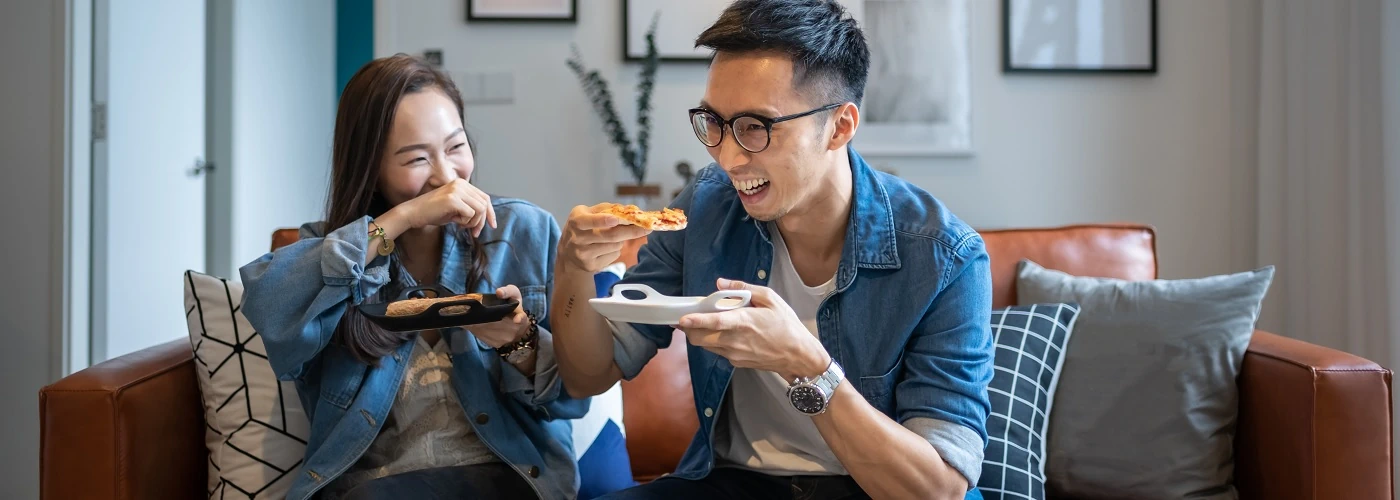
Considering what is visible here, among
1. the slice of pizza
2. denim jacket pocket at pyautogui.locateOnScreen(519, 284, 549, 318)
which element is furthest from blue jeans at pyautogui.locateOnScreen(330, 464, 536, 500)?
the slice of pizza

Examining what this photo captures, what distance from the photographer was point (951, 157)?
386cm

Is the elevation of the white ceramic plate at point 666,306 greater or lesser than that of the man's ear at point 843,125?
lesser

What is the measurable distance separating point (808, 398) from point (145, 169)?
2804mm

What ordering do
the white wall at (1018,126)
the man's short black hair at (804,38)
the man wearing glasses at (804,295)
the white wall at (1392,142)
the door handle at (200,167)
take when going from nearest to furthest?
the man wearing glasses at (804,295), the man's short black hair at (804,38), the white wall at (1392,142), the door handle at (200,167), the white wall at (1018,126)

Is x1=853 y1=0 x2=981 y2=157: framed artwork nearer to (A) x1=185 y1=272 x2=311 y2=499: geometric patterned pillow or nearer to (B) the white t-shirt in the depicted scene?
(B) the white t-shirt

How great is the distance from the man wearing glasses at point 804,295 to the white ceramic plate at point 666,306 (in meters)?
0.02

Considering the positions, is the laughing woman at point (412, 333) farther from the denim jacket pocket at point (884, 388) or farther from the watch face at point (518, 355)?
the denim jacket pocket at point (884, 388)

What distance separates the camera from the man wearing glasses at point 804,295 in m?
1.29

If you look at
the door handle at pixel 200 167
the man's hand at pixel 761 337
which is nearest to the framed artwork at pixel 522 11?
the door handle at pixel 200 167

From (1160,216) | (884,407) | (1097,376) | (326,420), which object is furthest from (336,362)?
(1160,216)

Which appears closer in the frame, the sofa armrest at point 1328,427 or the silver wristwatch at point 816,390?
the silver wristwatch at point 816,390

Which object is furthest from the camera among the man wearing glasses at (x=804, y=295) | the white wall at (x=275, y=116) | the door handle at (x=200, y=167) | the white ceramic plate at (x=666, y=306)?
the white wall at (x=275, y=116)

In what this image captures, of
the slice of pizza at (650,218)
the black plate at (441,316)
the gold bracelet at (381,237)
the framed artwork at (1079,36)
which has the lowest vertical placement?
the black plate at (441,316)

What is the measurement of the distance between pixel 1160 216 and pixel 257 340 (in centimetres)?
333
